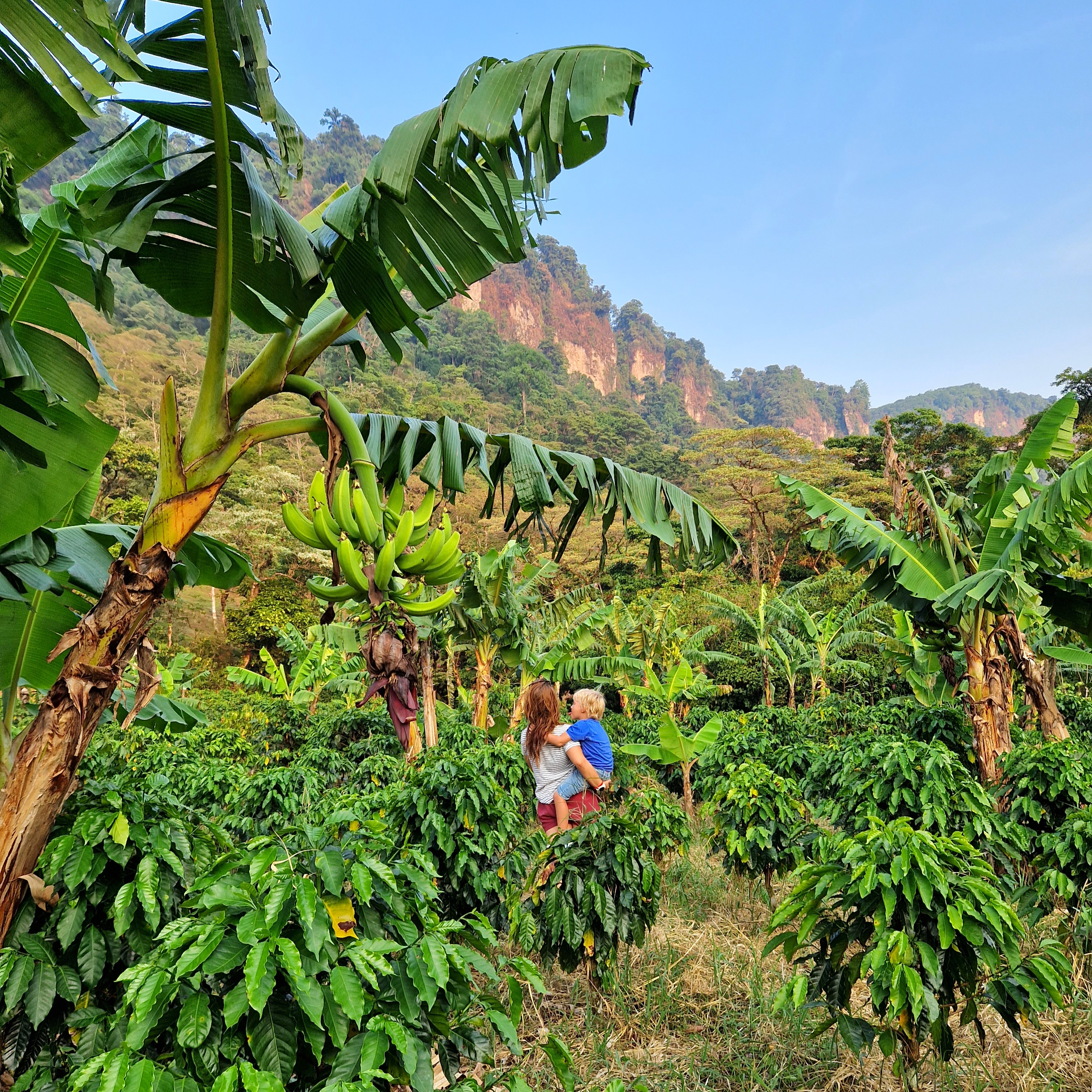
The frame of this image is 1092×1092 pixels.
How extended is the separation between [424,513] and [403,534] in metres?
0.22

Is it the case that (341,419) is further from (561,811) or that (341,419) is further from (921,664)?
(921,664)

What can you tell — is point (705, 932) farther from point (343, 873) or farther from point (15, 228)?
point (15, 228)

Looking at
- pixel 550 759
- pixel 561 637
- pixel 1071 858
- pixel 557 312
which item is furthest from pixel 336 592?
pixel 557 312

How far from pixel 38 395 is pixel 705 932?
4.34 m

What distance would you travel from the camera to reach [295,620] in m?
21.5

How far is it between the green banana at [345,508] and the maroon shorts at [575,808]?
268 centimetres

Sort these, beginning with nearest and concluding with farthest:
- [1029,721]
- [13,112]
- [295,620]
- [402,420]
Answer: [13,112]
[402,420]
[1029,721]
[295,620]

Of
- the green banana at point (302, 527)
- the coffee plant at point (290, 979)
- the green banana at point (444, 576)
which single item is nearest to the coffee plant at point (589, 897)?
the coffee plant at point (290, 979)

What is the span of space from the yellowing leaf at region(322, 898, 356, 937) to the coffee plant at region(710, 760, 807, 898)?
3285mm

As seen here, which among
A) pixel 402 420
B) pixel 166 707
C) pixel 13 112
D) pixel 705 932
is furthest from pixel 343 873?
pixel 705 932

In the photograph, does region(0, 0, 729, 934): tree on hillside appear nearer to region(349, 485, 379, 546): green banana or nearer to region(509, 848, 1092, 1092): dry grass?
region(349, 485, 379, 546): green banana

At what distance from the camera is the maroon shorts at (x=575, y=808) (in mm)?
4082

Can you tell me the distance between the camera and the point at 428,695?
9.26 m

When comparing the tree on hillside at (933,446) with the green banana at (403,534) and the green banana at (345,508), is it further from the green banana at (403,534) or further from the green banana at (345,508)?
the green banana at (345,508)
